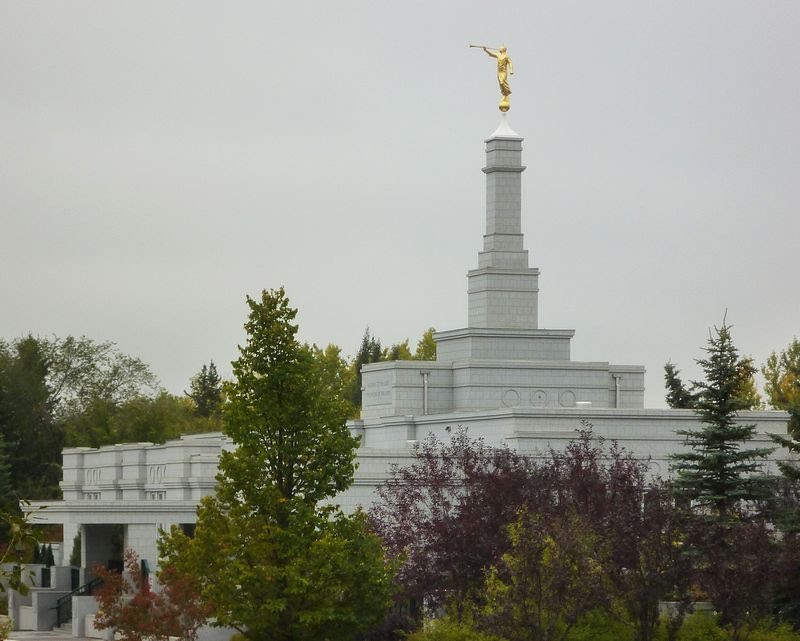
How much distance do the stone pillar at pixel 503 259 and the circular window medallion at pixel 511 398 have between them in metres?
2.58

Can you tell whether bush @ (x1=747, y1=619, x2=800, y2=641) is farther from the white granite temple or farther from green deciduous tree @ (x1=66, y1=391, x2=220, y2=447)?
green deciduous tree @ (x1=66, y1=391, x2=220, y2=447)

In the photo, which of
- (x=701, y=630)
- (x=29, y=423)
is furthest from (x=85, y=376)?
(x=701, y=630)

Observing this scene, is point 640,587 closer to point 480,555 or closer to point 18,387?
point 480,555

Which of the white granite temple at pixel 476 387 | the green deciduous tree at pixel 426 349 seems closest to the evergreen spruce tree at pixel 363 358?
the green deciduous tree at pixel 426 349

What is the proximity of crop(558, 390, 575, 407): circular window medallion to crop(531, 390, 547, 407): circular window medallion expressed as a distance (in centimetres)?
54

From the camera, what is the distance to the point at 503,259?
182ft

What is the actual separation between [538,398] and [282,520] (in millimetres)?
22953

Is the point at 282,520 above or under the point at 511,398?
under

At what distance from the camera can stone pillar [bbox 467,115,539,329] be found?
5525 centimetres

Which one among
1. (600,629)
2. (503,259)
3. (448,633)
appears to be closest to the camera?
(448,633)

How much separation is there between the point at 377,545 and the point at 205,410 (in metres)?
78.1

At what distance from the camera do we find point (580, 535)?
32.9 meters

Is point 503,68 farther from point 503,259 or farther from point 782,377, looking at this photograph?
point 782,377

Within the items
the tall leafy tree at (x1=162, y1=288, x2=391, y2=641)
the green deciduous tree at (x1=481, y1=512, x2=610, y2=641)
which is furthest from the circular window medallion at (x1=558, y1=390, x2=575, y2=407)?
the tall leafy tree at (x1=162, y1=288, x2=391, y2=641)
